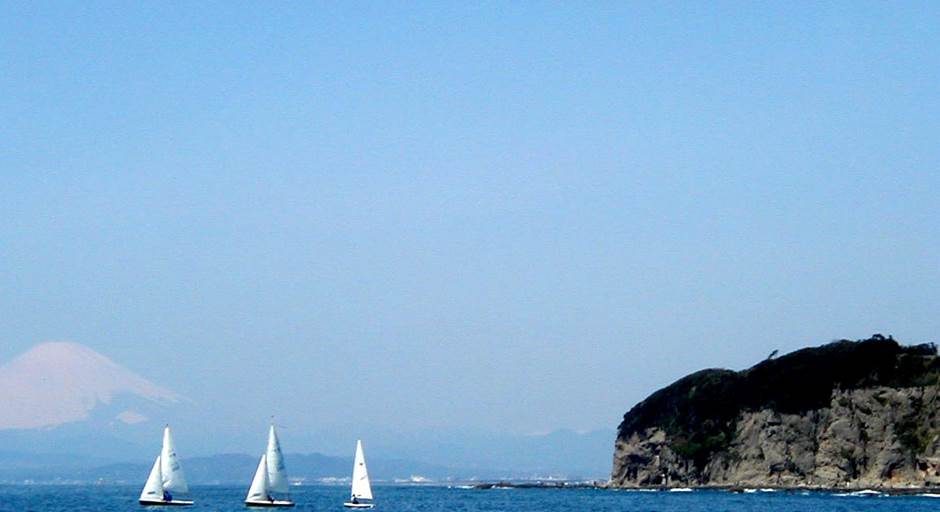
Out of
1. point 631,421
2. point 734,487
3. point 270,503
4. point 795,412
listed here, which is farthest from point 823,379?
point 270,503

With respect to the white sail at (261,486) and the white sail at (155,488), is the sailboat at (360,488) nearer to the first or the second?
the white sail at (261,486)

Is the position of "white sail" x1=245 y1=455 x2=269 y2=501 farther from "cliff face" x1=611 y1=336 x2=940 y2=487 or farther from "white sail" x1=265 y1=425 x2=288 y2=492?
"cliff face" x1=611 y1=336 x2=940 y2=487

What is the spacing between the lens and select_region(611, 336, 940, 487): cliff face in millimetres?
154375

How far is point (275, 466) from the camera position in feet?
327

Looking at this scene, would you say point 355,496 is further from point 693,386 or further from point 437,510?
point 693,386

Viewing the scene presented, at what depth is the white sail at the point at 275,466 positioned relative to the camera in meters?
98.2

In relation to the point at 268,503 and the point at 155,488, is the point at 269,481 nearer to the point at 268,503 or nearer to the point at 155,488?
the point at 268,503

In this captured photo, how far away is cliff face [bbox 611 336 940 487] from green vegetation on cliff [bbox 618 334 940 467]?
17 cm

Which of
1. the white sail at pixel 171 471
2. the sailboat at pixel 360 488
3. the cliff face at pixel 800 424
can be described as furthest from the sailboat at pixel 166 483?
the cliff face at pixel 800 424

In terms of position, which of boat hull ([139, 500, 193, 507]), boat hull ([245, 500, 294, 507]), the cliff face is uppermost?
the cliff face

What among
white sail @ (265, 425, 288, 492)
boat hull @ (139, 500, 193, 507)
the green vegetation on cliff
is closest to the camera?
white sail @ (265, 425, 288, 492)

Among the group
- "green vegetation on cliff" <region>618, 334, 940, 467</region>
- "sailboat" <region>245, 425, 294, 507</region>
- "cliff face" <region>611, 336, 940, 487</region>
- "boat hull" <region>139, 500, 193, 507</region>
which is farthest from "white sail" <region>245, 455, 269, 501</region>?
"green vegetation on cliff" <region>618, 334, 940, 467</region>

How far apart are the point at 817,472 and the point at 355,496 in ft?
233

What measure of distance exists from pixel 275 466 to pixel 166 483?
33.4ft
